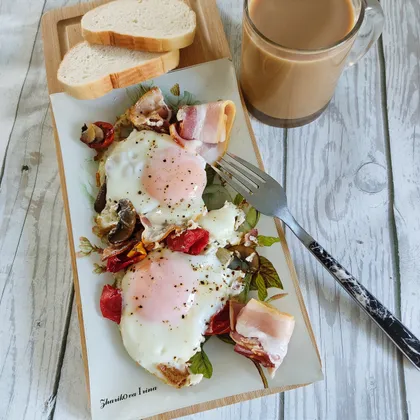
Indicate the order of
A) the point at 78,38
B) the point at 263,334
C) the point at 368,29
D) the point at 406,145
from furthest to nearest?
the point at 78,38
the point at 406,145
the point at 368,29
the point at 263,334

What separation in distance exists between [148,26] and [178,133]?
1.29 feet

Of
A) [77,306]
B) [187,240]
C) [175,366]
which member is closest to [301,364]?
[175,366]

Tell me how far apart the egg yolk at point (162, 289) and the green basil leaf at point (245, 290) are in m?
0.13

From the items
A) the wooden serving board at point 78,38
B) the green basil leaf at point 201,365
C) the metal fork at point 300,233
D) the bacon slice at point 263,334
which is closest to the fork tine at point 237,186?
the metal fork at point 300,233

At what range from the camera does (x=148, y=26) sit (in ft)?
5.31

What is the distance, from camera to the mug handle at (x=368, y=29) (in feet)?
4.74

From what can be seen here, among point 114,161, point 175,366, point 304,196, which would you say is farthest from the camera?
point 304,196

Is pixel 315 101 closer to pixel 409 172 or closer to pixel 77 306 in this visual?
pixel 409 172

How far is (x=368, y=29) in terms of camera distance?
4.89 feet

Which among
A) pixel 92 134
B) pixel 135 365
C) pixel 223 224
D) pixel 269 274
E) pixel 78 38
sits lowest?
pixel 135 365

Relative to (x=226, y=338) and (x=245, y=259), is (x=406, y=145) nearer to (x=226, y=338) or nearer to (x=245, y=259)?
(x=245, y=259)

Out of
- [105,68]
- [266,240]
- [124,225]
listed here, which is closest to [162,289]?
[124,225]

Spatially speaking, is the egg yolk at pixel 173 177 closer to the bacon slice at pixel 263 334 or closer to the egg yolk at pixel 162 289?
the egg yolk at pixel 162 289

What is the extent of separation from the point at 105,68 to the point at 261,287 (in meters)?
0.81
